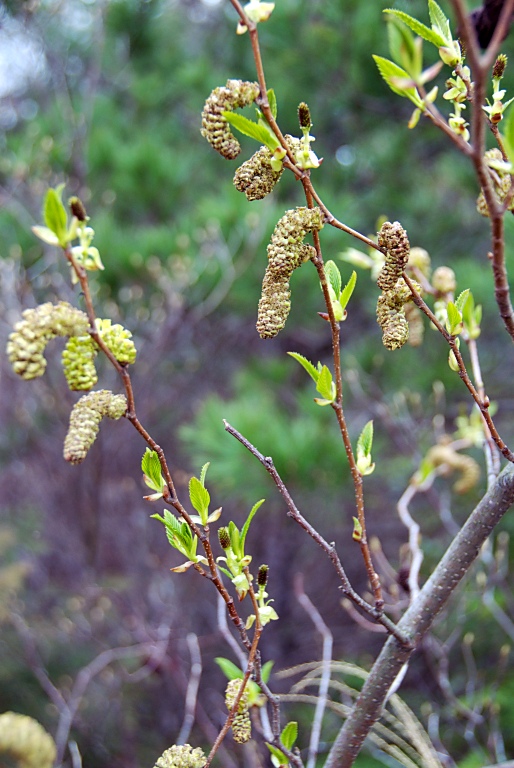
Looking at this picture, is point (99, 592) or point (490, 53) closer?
point (490, 53)

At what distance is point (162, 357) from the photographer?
223 cm

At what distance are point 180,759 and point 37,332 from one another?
0.29 metres

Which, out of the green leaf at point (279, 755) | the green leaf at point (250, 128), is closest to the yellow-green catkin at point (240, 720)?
the green leaf at point (279, 755)

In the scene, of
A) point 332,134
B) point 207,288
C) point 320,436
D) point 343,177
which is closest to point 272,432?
point 320,436

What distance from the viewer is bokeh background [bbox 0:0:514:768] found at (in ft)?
5.26

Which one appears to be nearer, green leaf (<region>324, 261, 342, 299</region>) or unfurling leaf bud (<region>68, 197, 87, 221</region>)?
unfurling leaf bud (<region>68, 197, 87, 221</region>)

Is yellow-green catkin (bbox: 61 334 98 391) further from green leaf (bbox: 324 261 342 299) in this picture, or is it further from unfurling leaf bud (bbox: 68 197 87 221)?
green leaf (bbox: 324 261 342 299)

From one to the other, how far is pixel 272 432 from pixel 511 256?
0.57m

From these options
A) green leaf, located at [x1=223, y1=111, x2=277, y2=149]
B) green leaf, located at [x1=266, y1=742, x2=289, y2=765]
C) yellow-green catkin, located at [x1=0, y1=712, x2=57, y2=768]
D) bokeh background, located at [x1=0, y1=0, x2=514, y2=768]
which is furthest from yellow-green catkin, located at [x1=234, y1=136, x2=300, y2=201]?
bokeh background, located at [x1=0, y1=0, x2=514, y2=768]

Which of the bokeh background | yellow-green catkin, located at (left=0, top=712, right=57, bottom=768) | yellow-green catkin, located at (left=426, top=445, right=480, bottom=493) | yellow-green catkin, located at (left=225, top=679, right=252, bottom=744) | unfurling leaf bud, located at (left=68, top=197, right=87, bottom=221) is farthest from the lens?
the bokeh background

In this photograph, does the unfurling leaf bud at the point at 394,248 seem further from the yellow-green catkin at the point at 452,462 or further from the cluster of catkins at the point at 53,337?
the yellow-green catkin at the point at 452,462

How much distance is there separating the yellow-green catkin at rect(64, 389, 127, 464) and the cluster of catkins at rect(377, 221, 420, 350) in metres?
0.17

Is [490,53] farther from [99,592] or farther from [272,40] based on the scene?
[99,592]

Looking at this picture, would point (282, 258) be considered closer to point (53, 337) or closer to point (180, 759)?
point (53, 337)
